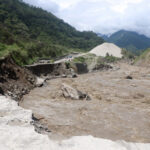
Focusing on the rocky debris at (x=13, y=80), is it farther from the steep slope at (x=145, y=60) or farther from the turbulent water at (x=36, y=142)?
the steep slope at (x=145, y=60)

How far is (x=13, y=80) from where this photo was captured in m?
12.7

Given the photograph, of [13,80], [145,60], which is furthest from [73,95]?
[145,60]

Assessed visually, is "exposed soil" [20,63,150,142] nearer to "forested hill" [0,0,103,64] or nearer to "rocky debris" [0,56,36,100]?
"rocky debris" [0,56,36,100]

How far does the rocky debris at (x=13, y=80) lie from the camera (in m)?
11.3

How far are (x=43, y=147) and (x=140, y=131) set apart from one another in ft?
15.7

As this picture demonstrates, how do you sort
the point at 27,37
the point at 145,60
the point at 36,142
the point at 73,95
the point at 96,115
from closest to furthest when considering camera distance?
the point at 36,142 < the point at 96,115 < the point at 73,95 < the point at 145,60 < the point at 27,37

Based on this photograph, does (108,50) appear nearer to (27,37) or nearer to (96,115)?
(27,37)

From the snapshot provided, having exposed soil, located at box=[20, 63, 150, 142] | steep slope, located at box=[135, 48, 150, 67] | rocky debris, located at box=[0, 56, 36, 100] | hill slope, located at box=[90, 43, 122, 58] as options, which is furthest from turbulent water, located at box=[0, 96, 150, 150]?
hill slope, located at box=[90, 43, 122, 58]

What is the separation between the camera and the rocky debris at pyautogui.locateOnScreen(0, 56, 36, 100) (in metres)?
11.3

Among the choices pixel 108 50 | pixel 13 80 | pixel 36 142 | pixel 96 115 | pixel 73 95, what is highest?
pixel 108 50

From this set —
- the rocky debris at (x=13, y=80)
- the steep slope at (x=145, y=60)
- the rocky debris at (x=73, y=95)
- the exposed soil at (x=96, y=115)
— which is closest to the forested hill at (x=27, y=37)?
the rocky debris at (x=13, y=80)

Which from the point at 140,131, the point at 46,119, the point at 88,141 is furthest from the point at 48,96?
the point at 88,141

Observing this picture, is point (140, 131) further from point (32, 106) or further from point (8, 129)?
point (32, 106)

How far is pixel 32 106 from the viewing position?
9.71 meters
